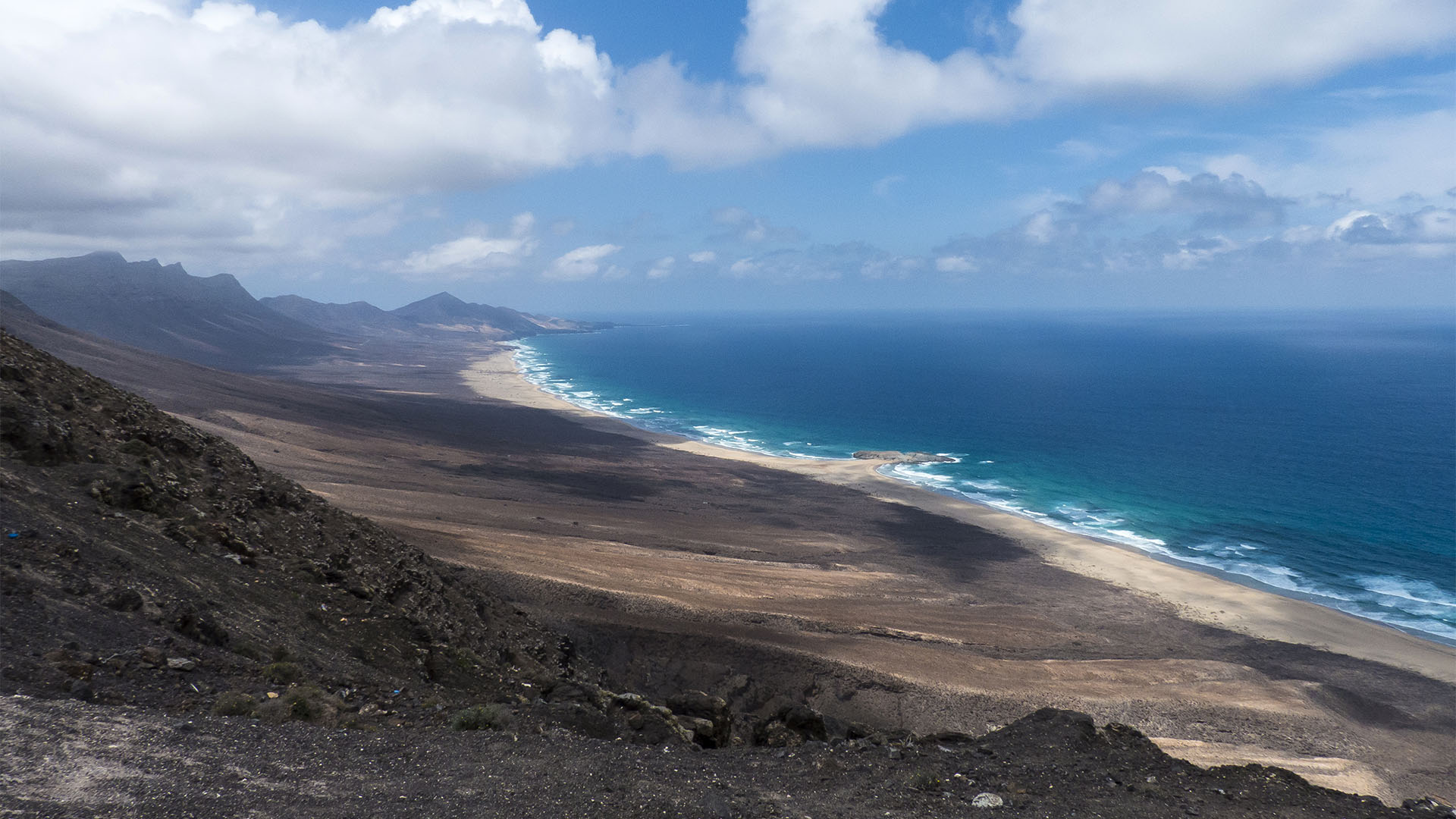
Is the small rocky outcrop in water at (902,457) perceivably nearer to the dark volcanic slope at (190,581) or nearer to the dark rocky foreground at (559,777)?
the dark volcanic slope at (190,581)

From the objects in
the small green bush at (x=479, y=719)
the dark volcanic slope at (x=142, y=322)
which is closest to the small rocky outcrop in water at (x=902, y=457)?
the small green bush at (x=479, y=719)

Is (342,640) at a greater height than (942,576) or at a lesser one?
greater

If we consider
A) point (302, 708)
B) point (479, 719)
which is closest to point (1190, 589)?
point (479, 719)

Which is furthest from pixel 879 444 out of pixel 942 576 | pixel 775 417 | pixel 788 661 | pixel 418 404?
pixel 788 661

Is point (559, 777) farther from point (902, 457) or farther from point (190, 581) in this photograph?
point (902, 457)

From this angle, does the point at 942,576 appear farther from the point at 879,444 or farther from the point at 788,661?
the point at 879,444

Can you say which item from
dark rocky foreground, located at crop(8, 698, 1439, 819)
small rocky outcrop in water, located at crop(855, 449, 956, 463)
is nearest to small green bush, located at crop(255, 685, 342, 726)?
dark rocky foreground, located at crop(8, 698, 1439, 819)
